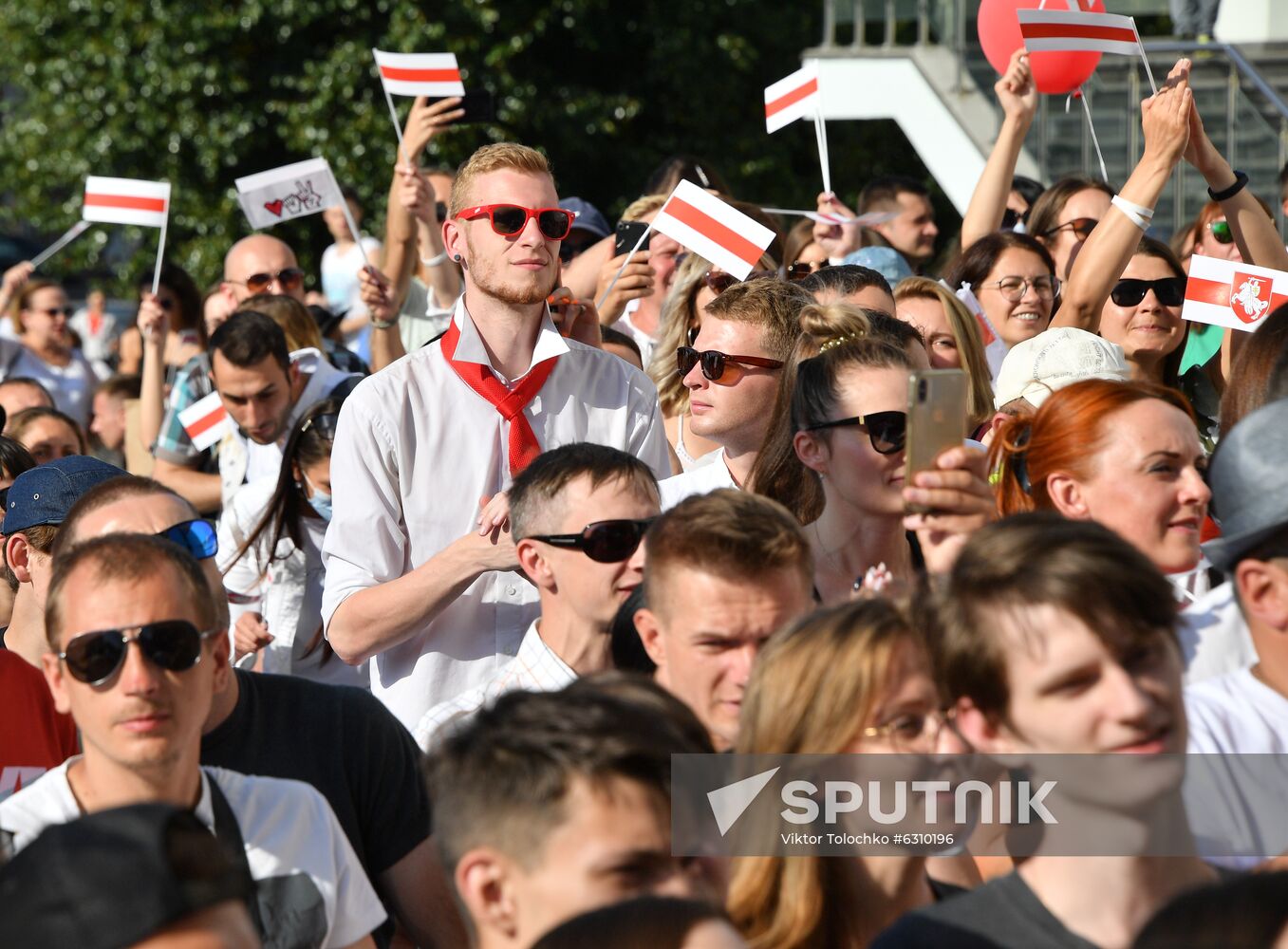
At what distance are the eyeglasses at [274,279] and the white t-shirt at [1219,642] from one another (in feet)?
19.8

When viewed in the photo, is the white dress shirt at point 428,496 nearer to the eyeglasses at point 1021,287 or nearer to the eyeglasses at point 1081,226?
the eyeglasses at point 1021,287

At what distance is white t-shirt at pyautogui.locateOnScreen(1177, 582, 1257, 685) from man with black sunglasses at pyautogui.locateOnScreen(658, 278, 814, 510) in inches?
69.8

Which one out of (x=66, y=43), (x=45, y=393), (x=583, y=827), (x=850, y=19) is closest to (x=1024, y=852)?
(x=583, y=827)

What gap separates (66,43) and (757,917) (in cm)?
1528

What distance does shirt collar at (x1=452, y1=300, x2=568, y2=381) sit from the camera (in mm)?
4535

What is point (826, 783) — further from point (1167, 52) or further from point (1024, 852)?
point (1167, 52)

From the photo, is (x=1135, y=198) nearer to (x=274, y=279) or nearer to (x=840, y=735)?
(x=840, y=735)

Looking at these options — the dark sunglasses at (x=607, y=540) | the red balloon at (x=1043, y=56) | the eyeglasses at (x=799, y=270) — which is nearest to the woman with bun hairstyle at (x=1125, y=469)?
the dark sunglasses at (x=607, y=540)

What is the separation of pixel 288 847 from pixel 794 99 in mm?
5056

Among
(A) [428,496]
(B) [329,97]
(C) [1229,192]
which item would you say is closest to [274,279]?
(A) [428,496]

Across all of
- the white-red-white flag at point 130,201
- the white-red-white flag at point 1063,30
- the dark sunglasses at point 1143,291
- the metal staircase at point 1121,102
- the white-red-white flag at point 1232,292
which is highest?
the white-red-white flag at point 1063,30

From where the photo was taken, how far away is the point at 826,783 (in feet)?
9.00

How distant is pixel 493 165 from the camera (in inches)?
185

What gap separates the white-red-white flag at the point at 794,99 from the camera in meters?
7.22
